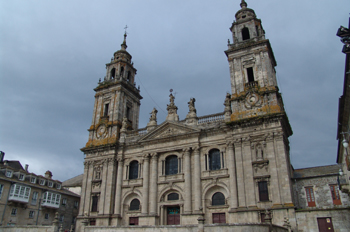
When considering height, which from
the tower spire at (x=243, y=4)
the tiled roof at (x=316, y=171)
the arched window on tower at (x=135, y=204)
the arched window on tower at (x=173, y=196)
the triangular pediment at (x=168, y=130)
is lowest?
the arched window on tower at (x=135, y=204)

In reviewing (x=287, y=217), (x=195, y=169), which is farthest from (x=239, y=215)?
(x=195, y=169)

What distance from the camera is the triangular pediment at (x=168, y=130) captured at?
32094 mm

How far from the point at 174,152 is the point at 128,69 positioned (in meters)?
16.6

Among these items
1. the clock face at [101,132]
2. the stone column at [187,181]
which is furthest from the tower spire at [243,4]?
the clock face at [101,132]

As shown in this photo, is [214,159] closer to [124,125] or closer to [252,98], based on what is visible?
[252,98]

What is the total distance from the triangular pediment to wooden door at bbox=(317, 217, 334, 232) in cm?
1463

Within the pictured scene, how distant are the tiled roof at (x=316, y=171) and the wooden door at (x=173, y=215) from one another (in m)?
12.4

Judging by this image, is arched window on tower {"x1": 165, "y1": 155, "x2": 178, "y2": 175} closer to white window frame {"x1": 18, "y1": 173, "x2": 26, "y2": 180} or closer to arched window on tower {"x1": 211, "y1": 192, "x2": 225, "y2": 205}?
arched window on tower {"x1": 211, "y1": 192, "x2": 225, "y2": 205}

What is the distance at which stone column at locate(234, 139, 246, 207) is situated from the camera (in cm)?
2645

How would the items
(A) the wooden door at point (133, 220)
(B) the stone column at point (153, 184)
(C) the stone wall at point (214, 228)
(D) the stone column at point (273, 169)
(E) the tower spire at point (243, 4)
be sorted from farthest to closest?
(E) the tower spire at point (243, 4), (A) the wooden door at point (133, 220), (B) the stone column at point (153, 184), (D) the stone column at point (273, 169), (C) the stone wall at point (214, 228)

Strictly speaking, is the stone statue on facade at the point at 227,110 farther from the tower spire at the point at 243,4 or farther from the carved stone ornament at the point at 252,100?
the tower spire at the point at 243,4

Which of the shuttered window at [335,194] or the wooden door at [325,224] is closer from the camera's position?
the wooden door at [325,224]

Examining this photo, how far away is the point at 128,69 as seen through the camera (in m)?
42.6

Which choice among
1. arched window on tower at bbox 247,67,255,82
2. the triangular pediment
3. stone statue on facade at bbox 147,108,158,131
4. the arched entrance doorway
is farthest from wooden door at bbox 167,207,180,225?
arched window on tower at bbox 247,67,255,82
